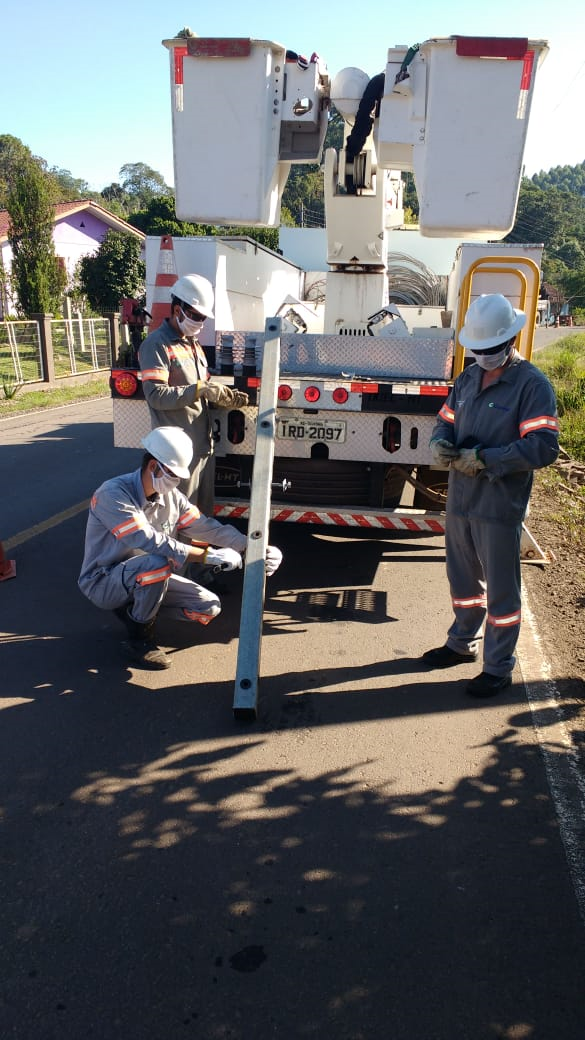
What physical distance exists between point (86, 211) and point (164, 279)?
3594 cm

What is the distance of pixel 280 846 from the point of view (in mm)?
2936

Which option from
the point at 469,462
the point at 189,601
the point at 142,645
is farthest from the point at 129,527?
the point at 469,462

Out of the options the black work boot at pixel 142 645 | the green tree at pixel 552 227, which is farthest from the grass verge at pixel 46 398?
the green tree at pixel 552 227

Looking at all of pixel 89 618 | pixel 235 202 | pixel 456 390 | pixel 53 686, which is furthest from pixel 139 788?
pixel 235 202

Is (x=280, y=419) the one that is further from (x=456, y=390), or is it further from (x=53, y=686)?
(x=53, y=686)

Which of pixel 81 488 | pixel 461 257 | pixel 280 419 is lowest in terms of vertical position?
pixel 81 488

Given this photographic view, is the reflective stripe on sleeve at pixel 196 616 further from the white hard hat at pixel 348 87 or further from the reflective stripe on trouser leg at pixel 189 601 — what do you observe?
the white hard hat at pixel 348 87

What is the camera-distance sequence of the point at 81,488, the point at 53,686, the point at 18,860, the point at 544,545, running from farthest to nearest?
1. the point at 81,488
2. the point at 544,545
3. the point at 53,686
4. the point at 18,860

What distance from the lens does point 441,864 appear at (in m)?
2.87

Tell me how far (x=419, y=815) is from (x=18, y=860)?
1.54 metres

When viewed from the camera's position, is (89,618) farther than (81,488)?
No

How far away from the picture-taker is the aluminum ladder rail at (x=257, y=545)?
152 inches

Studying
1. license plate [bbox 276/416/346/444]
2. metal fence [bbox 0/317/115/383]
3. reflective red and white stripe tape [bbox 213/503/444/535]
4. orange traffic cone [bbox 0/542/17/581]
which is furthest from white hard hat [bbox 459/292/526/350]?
metal fence [bbox 0/317/115/383]

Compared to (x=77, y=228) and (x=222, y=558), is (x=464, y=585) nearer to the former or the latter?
(x=222, y=558)
